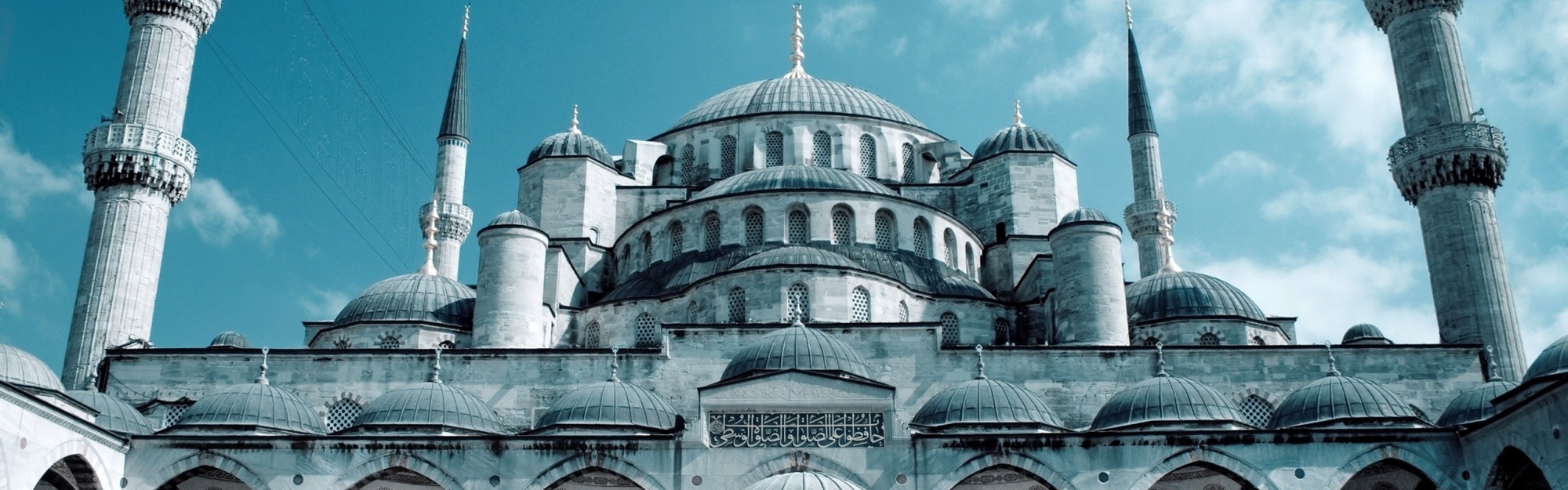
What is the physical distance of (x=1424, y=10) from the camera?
21.6 meters

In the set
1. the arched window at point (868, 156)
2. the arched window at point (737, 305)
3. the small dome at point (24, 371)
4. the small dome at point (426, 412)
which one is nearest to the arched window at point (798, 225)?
the arched window at point (737, 305)

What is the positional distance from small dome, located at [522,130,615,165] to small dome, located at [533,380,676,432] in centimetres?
1001

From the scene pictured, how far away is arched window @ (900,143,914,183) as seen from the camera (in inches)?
1136

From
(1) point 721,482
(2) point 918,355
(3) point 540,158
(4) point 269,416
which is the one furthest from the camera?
(3) point 540,158

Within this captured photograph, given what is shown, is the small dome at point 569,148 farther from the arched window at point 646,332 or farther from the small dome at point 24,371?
the small dome at point 24,371

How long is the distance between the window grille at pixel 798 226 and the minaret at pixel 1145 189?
6359mm

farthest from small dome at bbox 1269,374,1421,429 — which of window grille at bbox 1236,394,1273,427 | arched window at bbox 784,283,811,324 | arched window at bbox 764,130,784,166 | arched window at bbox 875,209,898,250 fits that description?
arched window at bbox 764,130,784,166

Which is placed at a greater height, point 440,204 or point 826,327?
point 440,204

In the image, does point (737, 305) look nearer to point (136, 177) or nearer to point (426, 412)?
point (426, 412)

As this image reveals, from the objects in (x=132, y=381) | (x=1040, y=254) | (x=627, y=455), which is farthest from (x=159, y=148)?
(x=1040, y=254)

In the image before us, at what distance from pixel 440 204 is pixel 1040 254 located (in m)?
11.1

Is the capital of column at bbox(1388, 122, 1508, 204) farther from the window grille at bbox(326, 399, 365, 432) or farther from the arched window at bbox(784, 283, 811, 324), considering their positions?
the window grille at bbox(326, 399, 365, 432)

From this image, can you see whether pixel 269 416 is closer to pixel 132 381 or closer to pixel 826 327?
pixel 132 381

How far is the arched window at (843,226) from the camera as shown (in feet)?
75.2
